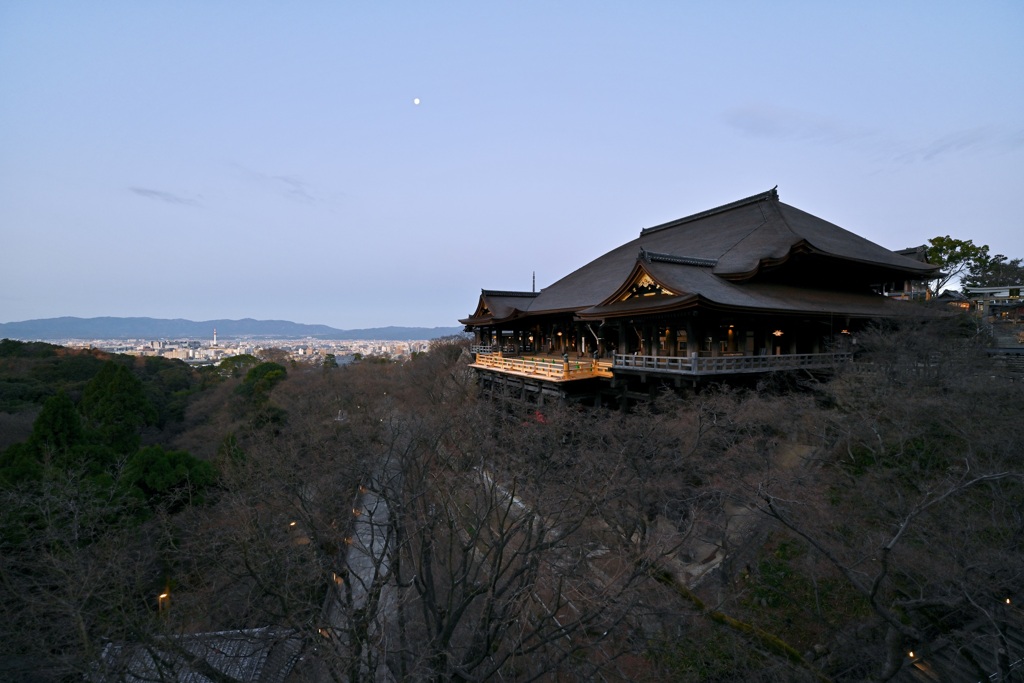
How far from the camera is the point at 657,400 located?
16047mm

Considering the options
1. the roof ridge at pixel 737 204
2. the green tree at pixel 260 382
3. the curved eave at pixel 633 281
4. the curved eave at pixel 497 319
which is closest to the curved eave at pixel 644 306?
the curved eave at pixel 633 281

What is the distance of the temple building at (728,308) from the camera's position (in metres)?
16.0

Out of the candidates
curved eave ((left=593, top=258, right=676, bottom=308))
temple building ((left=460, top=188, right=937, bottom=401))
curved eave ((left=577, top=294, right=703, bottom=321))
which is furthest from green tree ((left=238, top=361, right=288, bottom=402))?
curved eave ((left=593, top=258, right=676, bottom=308))

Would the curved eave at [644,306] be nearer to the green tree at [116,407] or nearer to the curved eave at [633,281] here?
the curved eave at [633,281]

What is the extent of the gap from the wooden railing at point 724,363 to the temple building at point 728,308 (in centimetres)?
5

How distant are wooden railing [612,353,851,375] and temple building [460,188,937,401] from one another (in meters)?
0.05

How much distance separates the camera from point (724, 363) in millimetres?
15195

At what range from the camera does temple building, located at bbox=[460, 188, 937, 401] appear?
1602 cm

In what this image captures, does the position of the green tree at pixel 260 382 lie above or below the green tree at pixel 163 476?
above

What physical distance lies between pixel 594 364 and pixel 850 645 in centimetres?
1124

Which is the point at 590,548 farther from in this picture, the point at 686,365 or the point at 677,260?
the point at 677,260

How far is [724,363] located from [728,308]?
1.90m

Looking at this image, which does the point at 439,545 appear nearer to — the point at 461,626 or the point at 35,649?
the point at 461,626

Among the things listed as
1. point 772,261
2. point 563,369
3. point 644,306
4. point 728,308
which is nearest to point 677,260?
point 772,261
